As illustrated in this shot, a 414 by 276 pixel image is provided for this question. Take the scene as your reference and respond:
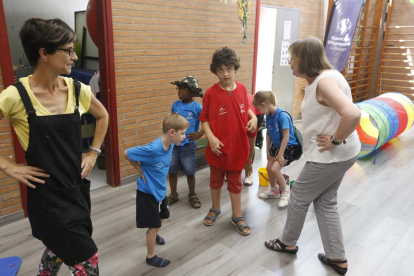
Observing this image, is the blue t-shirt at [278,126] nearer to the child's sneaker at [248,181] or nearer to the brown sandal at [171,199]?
the child's sneaker at [248,181]

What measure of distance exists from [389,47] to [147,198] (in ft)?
26.0

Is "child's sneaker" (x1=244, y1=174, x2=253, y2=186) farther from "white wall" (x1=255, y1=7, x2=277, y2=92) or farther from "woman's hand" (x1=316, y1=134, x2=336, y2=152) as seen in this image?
"white wall" (x1=255, y1=7, x2=277, y2=92)

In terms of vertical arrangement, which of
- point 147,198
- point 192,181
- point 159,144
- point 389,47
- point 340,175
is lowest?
point 192,181

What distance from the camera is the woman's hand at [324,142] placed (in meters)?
1.91

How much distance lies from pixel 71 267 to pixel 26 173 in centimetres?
47

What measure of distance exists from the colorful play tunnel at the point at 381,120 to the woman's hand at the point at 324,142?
9.09 feet

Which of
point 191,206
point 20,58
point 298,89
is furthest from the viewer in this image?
point 298,89

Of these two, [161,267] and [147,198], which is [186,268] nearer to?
[161,267]

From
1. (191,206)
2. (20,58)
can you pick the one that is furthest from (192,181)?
(20,58)

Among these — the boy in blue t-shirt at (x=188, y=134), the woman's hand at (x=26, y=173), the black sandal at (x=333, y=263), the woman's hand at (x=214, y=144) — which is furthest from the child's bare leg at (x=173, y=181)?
the woman's hand at (x=26, y=173)

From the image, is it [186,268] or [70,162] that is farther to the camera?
[186,268]

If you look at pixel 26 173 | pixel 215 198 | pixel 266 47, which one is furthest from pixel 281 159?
pixel 266 47

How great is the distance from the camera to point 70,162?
1.42m

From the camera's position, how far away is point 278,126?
2785 millimetres
